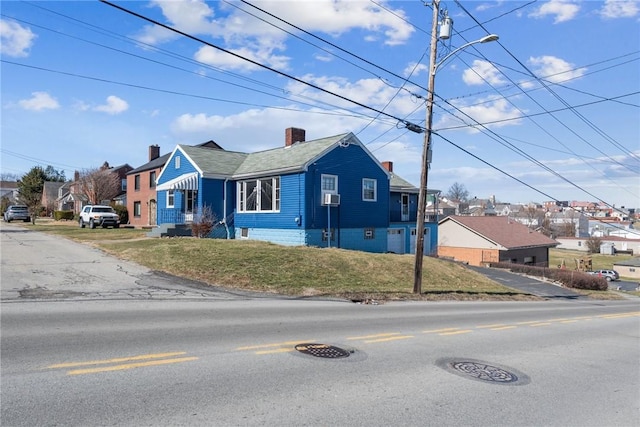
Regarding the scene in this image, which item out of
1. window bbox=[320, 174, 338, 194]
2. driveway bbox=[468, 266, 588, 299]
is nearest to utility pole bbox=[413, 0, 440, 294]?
window bbox=[320, 174, 338, 194]

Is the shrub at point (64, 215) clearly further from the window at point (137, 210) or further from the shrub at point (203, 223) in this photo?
the shrub at point (203, 223)

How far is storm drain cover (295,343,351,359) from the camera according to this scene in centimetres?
698

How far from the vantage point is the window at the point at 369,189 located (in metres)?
28.8

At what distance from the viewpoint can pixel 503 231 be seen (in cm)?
5362

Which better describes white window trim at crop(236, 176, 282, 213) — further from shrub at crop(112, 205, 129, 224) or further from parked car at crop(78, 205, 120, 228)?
shrub at crop(112, 205, 129, 224)

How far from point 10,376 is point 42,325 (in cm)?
298

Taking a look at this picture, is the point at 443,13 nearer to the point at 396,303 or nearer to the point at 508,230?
the point at 396,303

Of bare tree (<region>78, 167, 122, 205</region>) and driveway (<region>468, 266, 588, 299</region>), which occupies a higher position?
bare tree (<region>78, 167, 122, 205</region>)

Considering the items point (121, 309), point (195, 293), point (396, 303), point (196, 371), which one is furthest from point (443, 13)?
point (196, 371)

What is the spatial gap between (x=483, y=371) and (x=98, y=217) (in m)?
35.4

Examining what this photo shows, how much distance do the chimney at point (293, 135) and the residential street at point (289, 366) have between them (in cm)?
2101

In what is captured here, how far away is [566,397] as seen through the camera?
18.9ft

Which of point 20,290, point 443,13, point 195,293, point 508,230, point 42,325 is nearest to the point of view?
point 42,325

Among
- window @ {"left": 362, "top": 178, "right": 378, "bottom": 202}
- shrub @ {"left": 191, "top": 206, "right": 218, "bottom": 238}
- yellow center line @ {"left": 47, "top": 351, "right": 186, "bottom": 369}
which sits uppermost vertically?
window @ {"left": 362, "top": 178, "right": 378, "bottom": 202}
